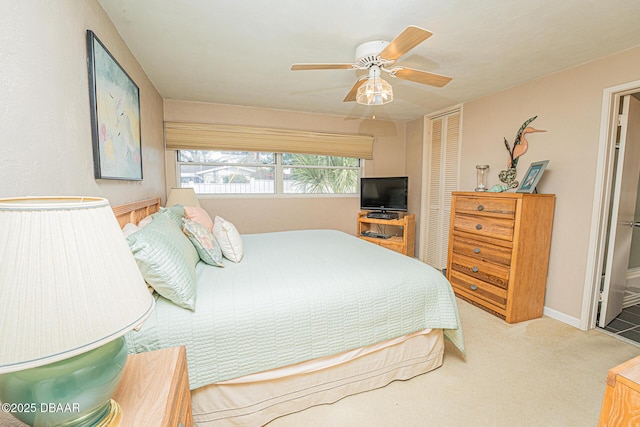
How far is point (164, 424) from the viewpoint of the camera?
65cm

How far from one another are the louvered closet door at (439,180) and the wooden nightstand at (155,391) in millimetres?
3647

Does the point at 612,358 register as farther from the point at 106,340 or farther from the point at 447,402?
the point at 106,340

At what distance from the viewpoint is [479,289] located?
8.87 feet

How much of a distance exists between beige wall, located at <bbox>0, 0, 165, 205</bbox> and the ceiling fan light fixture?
1.64m

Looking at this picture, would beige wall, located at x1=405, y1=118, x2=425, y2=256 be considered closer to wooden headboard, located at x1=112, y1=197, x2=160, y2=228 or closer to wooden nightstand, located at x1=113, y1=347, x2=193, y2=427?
wooden headboard, located at x1=112, y1=197, x2=160, y2=228

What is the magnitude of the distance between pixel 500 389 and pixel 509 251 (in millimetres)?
1221

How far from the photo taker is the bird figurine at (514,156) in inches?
105

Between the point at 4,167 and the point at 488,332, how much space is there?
118 inches

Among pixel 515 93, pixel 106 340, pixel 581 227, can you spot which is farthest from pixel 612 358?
pixel 106 340

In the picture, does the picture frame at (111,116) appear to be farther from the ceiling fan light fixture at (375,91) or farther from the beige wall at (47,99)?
the ceiling fan light fixture at (375,91)

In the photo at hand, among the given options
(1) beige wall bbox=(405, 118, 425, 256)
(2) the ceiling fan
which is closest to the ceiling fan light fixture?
(2) the ceiling fan

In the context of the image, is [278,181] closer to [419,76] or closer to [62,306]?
[419,76]

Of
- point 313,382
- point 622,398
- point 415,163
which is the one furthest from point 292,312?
point 415,163

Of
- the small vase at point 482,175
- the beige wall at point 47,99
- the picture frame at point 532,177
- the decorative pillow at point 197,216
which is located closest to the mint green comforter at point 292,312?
the decorative pillow at point 197,216
